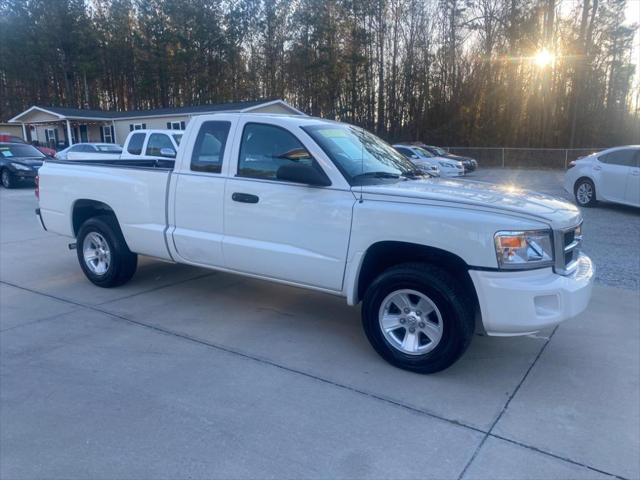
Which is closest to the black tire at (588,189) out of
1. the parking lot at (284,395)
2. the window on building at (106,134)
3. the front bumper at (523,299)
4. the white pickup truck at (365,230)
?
the parking lot at (284,395)

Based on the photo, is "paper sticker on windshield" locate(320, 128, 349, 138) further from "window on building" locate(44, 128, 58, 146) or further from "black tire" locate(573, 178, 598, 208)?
"window on building" locate(44, 128, 58, 146)

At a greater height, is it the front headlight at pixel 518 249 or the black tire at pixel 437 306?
the front headlight at pixel 518 249

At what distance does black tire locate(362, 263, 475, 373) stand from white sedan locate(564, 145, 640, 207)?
33.5ft

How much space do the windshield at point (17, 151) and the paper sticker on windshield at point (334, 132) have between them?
19.0 m

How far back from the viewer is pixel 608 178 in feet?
41.1

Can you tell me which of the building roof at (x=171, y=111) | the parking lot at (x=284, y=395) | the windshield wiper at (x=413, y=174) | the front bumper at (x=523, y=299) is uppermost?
the building roof at (x=171, y=111)

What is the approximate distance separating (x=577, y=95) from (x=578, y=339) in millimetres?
37237

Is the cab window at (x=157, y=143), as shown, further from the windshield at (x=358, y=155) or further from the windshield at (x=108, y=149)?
the windshield at (x=358, y=155)

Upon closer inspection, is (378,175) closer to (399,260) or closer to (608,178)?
(399,260)

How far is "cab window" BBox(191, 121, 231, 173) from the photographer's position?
5086 mm

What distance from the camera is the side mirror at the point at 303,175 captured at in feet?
14.1

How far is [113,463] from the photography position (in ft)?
9.70

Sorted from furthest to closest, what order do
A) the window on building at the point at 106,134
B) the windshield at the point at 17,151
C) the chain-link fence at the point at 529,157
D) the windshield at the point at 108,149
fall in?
the window on building at the point at 106,134 → the chain-link fence at the point at 529,157 → the windshield at the point at 108,149 → the windshield at the point at 17,151

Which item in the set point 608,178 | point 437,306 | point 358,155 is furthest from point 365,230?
point 608,178
